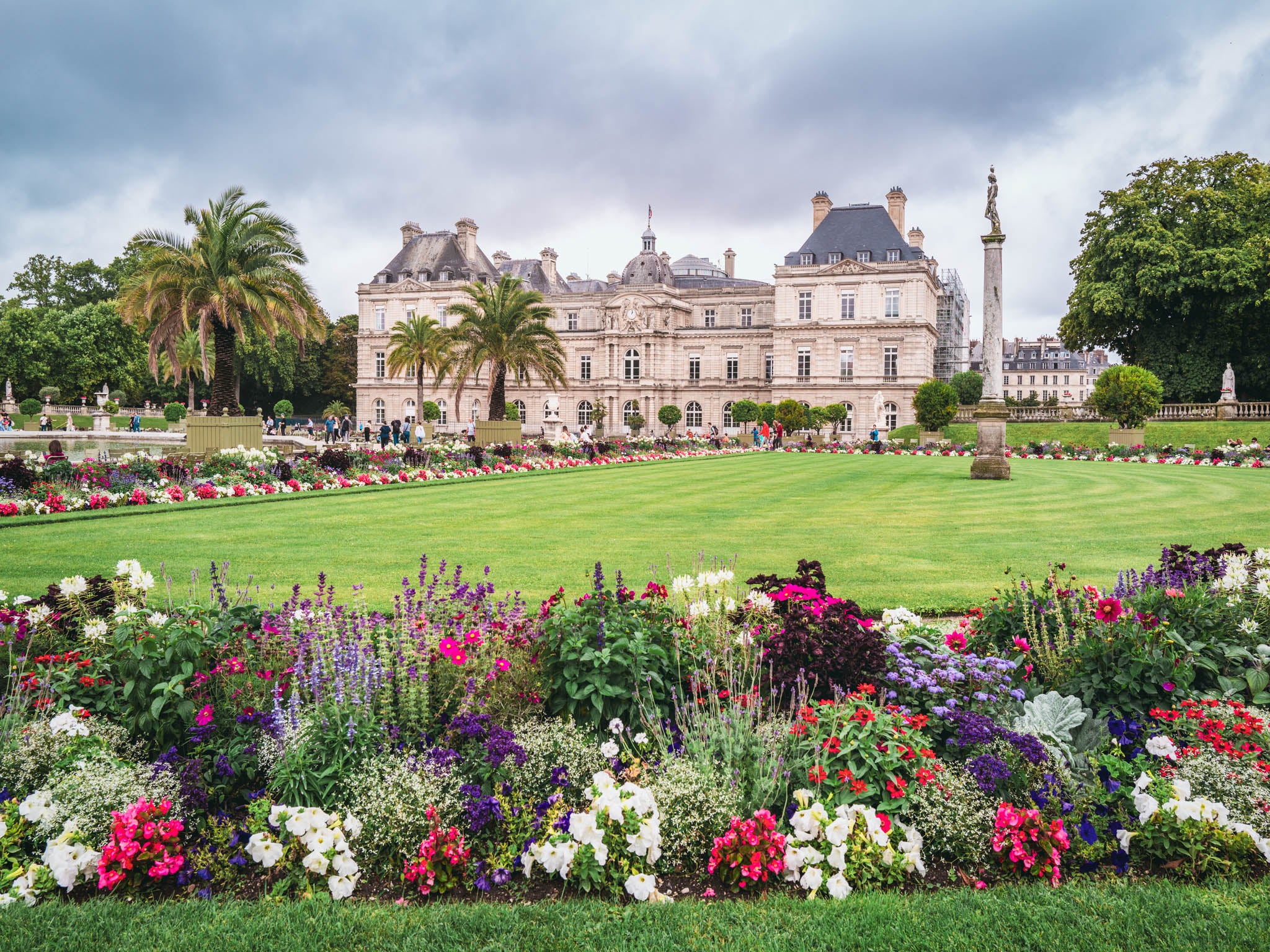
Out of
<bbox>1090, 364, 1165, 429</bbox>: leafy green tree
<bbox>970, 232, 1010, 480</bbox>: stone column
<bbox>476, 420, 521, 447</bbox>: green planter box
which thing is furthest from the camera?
<bbox>1090, 364, 1165, 429</bbox>: leafy green tree

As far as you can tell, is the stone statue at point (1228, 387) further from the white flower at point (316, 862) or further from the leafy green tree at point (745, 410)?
the white flower at point (316, 862)

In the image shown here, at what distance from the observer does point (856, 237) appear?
62.8m

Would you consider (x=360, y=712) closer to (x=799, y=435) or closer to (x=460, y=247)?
(x=799, y=435)

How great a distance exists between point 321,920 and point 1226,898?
3.20 metres

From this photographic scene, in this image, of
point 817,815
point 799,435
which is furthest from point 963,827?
point 799,435

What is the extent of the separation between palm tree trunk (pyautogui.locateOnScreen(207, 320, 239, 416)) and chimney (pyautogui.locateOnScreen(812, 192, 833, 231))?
52856 millimetres

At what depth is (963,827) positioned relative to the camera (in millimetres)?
3289

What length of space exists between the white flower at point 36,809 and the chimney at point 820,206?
6807 cm

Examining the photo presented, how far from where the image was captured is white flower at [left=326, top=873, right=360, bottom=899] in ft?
10.1

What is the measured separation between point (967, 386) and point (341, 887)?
66.1 m

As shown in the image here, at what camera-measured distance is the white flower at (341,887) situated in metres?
3.08

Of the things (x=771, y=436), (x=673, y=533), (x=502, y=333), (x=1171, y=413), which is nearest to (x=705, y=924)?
(x=673, y=533)

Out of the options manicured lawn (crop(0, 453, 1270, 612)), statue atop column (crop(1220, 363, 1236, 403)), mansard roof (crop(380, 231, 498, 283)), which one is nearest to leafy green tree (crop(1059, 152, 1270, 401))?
statue atop column (crop(1220, 363, 1236, 403))

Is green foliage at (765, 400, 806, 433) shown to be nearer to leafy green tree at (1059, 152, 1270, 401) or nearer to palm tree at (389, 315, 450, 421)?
leafy green tree at (1059, 152, 1270, 401)
